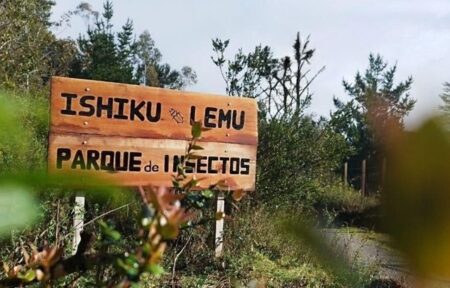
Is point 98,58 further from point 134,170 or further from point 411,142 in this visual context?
point 411,142

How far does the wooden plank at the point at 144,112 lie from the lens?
5.12 meters

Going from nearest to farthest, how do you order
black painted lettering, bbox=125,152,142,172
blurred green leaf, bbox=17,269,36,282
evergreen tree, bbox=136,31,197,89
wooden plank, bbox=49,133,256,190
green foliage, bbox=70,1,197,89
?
blurred green leaf, bbox=17,269,36,282, wooden plank, bbox=49,133,256,190, black painted lettering, bbox=125,152,142,172, green foliage, bbox=70,1,197,89, evergreen tree, bbox=136,31,197,89

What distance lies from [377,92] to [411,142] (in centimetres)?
8

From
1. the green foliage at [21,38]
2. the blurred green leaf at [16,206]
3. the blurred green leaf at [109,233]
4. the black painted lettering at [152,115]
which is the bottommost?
the blurred green leaf at [109,233]

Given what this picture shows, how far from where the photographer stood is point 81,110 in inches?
203

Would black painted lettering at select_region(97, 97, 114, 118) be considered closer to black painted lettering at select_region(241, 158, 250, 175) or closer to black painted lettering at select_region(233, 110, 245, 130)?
black painted lettering at select_region(233, 110, 245, 130)

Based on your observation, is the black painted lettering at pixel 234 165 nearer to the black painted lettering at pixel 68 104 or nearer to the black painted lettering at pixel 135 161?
the black painted lettering at pixel 135 161

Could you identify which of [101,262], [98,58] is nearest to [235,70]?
[101,262]

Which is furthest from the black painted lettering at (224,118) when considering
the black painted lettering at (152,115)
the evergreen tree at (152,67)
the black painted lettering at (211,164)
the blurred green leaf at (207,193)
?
the evergreen tree at (152,67)

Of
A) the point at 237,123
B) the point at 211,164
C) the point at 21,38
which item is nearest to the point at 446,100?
the point at 211,164

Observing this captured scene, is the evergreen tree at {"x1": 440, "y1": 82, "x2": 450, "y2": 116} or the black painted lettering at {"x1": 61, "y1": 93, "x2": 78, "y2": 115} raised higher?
the black painted lettering at {"x1": 61, "y1": 93, "x2": 78, "y2": 115}

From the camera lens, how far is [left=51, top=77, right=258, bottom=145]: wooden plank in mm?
5117

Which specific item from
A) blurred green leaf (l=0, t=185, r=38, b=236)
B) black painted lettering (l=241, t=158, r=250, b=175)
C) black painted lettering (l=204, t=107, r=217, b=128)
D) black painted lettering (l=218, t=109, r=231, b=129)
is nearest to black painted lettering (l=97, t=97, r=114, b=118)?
black painted lettering (l=204, t=107, r=217, b=128)

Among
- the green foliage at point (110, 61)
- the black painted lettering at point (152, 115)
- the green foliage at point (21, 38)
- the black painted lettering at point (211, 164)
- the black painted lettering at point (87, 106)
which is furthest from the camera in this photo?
the green foliage at point (110, 61)
